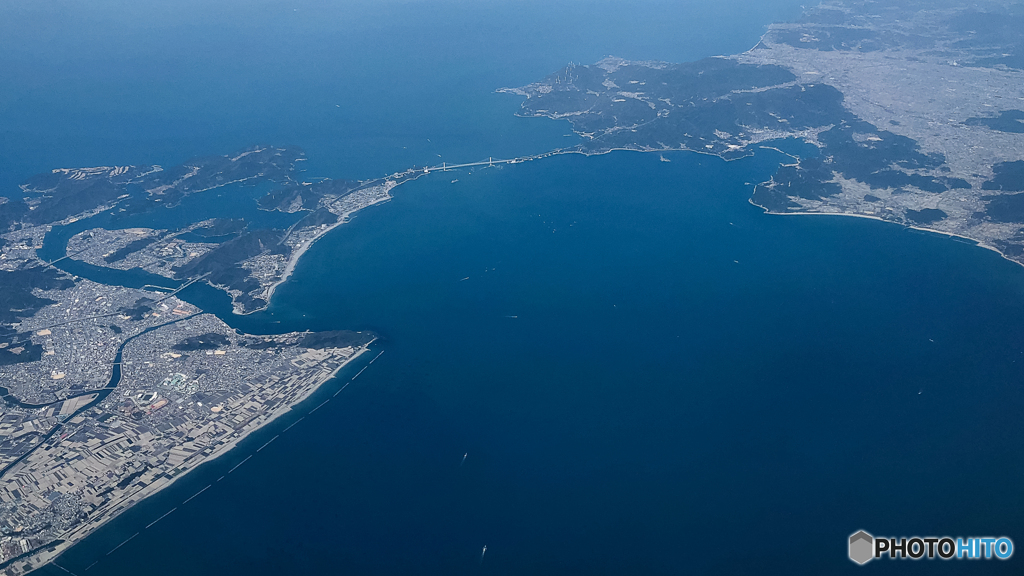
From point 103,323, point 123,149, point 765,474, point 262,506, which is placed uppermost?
point 123,149


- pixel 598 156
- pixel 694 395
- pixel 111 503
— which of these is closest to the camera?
pixel 111 503

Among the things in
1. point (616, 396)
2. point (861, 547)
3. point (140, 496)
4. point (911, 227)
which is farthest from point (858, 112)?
point (140, 496)

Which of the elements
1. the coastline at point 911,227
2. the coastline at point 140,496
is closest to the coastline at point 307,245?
the coastline at point 140,496

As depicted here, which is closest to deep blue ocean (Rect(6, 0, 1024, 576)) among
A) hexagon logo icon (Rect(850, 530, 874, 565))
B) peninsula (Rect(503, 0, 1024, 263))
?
hexagon logo icon (Rect(850, 530, 874, 565))

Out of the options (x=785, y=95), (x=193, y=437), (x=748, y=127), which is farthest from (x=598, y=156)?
(x=193, y=437)

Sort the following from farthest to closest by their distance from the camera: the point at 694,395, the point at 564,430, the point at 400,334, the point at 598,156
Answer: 1. the point at 598,156
2. the point at 400,334
3. the point at 694,395
4. the point at 564,430

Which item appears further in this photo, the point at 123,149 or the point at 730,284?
the point at 123,149

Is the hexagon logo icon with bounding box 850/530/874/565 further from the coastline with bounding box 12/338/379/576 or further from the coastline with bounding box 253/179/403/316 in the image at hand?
the coastline with bounding box 253/179/403/316

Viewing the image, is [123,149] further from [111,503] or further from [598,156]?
[111,503]
